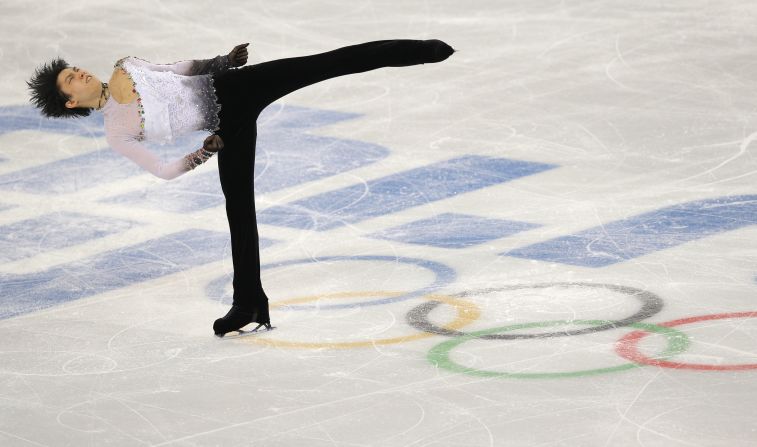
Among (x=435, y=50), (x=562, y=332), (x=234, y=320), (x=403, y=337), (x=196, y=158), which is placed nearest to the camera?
(x=435, y=50)

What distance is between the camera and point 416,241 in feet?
28.4

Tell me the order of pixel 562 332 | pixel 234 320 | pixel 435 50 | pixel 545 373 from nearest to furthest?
1. pixel 435 50
2. pixel 545 373
3. pixel 562 332
4. pixel 234 320

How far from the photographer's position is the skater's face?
652cm

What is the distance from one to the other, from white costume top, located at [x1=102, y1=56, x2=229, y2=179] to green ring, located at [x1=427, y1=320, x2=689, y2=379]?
1421 mm

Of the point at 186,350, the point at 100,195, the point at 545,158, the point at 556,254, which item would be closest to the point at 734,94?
the point at 545,158

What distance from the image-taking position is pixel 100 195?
10.2m

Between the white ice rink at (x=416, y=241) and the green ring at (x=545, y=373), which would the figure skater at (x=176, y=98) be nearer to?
the white ice rink at (x=416, y=241)

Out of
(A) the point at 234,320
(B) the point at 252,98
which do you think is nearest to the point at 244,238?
(A) the point at 234,320

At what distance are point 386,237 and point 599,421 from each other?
3486 mm

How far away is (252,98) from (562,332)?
1.80m

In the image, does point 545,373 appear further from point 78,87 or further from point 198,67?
point 78,87

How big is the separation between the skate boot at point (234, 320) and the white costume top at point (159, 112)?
0.77 meters

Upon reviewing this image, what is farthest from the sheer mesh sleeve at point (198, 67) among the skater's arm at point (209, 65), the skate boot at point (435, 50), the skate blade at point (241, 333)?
the skate blade at point (241, 333)

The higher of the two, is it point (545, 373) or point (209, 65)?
point (209, 65)
